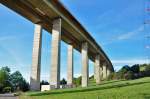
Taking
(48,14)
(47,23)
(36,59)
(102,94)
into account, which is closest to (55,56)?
(36,59)

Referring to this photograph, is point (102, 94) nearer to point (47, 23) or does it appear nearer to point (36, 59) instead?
point (36, 59)

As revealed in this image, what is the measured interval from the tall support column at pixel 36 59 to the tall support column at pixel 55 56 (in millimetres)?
2969

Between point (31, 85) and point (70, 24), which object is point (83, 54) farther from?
point (31, 85)

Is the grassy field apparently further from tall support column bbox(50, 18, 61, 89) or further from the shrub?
the shrub

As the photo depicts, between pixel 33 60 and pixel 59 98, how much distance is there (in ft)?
99.1

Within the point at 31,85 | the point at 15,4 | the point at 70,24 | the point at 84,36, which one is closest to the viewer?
the point at 15,4

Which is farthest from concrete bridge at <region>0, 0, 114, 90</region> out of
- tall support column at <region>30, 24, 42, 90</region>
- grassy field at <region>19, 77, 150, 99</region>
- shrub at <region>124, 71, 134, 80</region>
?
shrub at <region>124, 71, 134, 80</region>

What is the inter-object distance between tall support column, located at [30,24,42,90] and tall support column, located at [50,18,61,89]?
2.97 m

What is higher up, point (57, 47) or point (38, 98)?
point (57, 47)

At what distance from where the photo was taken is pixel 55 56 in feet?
188

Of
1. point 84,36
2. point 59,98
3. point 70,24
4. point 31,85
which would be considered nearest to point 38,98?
point 59,98

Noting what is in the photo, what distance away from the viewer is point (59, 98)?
26.9m

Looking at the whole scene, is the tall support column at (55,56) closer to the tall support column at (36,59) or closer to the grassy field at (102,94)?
the tall support column at (36,59)

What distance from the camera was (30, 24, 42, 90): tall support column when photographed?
2147 inches
